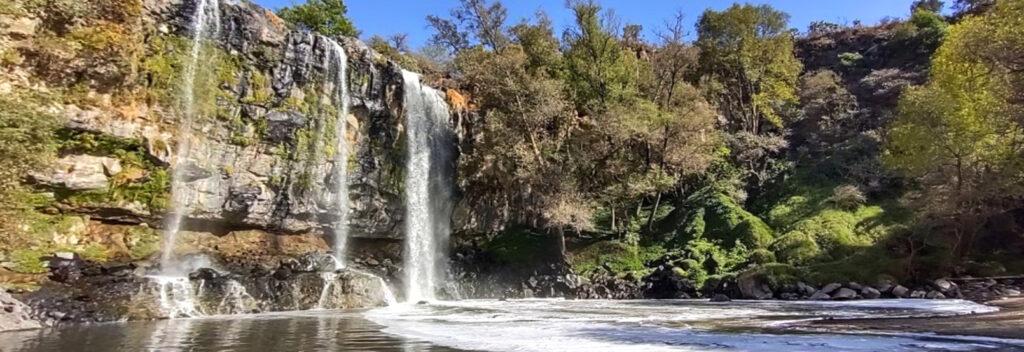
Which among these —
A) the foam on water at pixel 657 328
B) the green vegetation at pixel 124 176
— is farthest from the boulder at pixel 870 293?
the green vegetation at pixel 124 176

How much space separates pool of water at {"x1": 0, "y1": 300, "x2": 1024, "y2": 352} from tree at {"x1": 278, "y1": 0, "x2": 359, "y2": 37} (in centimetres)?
2529

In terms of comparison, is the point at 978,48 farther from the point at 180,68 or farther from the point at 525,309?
the point at 180,68

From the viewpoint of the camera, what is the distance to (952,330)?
503 inches

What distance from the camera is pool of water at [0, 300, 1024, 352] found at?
1132cm

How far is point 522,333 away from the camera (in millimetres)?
13930

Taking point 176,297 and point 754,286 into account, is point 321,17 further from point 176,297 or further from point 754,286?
point 754,286

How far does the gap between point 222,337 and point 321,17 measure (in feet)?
103

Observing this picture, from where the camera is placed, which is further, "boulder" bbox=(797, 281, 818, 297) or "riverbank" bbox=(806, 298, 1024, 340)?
"boulder" bbox=(797, 281, 818, 297)

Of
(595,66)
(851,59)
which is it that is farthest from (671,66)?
(851,59)

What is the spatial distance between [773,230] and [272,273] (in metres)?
24.2

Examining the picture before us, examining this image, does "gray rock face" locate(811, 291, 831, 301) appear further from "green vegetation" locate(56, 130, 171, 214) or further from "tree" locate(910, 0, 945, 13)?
"tree" locate(910, 0, 945, 13)

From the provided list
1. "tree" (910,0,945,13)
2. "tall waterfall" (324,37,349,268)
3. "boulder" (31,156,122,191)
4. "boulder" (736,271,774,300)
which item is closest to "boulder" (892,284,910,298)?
"boulder" (736,271,774,300)

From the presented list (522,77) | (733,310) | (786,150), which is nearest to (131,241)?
(522,77)

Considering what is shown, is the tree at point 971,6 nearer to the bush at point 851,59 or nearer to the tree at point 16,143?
the bush at point 851,59
